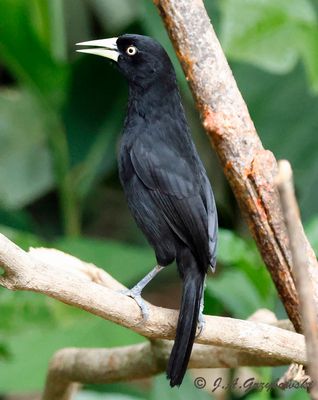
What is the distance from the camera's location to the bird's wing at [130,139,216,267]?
109 inches

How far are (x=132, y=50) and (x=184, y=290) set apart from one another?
83cm

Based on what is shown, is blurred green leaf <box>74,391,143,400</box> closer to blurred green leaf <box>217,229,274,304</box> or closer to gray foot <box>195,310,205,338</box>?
blurred green leaf <box>217,229,274,304</box>

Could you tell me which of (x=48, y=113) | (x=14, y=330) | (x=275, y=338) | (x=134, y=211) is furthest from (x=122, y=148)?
(x=48, y=113)

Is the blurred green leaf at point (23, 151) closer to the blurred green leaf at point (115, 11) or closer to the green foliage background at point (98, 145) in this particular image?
the green foliage background at point (98, 145)

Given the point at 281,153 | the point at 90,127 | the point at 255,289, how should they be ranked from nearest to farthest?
the point at 255,289
the point at 281,153
the point at 90,127

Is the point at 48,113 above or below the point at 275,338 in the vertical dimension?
above

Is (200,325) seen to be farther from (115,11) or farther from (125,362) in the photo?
(115,11)

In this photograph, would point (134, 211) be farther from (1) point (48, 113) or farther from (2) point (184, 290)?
(1) point (48, 113)

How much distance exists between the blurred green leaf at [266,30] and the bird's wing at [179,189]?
0.89 m

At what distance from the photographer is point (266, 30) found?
3873mm

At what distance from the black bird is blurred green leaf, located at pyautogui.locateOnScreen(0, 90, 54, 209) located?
2346mm

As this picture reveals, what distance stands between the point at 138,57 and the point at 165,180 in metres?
0.46

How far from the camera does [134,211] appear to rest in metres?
2.92

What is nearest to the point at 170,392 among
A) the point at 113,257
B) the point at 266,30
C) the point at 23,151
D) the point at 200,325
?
the point at 200,325
